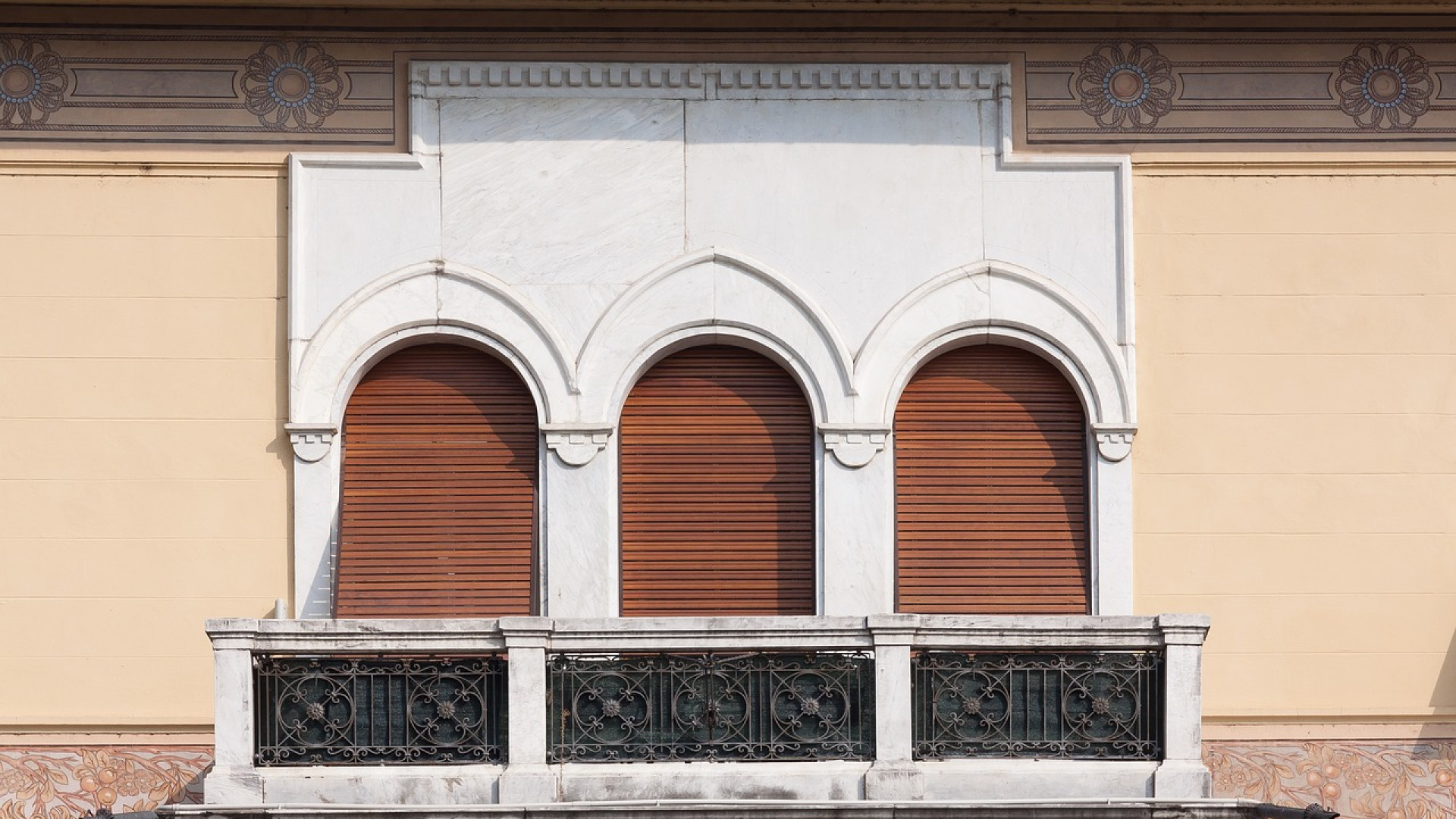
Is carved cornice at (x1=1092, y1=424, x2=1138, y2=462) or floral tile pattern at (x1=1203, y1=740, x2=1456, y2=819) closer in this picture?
floral tile pattern at (x1=1203, y1=740, x2=1456, y2=819)

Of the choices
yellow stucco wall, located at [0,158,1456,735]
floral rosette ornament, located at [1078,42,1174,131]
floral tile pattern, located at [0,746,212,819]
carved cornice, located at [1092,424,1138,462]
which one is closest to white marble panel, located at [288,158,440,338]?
yellow stucco wall, located at [0,158,1456,735]

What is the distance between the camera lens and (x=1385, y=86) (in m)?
13.7

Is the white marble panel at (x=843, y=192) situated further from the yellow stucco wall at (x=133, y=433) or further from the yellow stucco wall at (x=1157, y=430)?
the yellow stucco wall at (x=133, y=433)

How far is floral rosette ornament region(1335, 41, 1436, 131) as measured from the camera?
538 inches

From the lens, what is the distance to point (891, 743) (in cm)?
1160

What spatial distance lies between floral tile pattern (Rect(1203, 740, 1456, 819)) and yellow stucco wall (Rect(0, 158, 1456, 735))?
0.85ft

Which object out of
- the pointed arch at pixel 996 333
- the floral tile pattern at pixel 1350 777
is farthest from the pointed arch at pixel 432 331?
the floral tile pattern at pixel 1350 777

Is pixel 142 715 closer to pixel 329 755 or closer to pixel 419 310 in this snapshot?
pixel 329 755

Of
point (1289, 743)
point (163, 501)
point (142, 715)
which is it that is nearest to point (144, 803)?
point (142, 715)

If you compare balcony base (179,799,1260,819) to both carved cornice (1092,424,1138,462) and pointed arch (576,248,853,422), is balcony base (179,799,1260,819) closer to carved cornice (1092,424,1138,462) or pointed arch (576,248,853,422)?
carved cornice (1092,424,1138,462)

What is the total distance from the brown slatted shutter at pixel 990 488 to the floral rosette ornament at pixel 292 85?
4.38 metres

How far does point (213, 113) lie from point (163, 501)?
2.60m


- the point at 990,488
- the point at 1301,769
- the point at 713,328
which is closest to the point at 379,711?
the point at 713,328

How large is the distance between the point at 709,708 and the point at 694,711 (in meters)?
0.09
